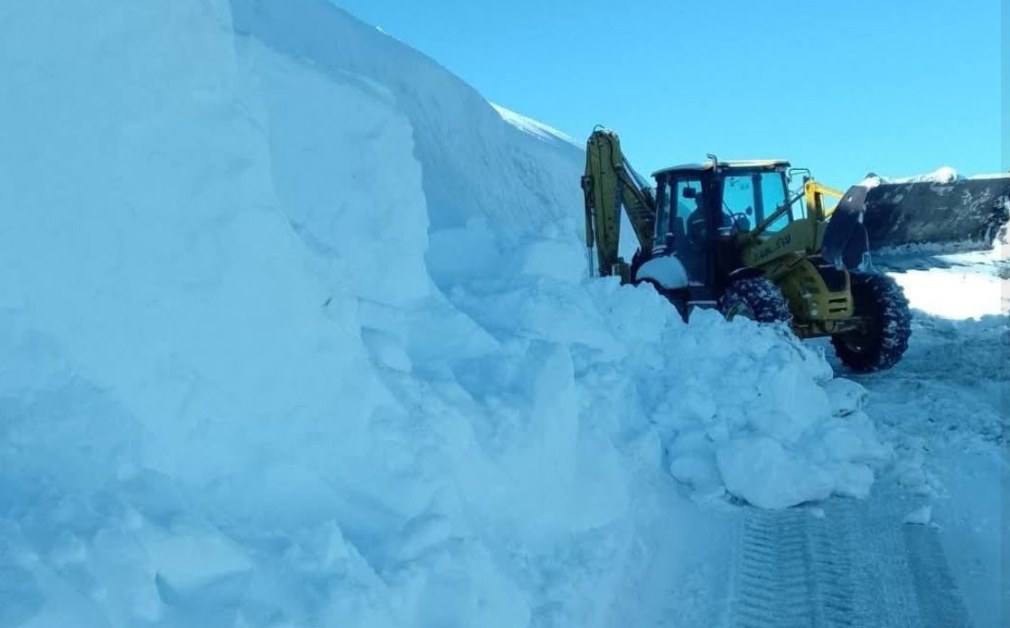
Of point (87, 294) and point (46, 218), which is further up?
point (46, 218)

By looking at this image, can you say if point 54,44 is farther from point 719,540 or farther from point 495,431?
point 719,540

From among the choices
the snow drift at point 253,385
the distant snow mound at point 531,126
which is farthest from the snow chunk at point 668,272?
the distant snow mound at point 531,126

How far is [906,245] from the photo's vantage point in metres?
8.44

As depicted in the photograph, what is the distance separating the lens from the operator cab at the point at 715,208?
9633 millimetres

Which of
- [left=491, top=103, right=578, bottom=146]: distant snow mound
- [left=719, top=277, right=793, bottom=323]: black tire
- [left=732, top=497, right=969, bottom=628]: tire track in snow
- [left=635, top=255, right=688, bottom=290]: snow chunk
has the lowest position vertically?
[left=732, top=497, right=969, bottom=628]: tire track in snow

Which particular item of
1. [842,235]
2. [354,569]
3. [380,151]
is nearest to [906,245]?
[842,235]

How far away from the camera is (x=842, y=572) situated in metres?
4.08

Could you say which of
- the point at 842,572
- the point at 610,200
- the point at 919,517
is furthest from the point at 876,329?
the point at 842,572

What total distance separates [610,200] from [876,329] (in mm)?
3456

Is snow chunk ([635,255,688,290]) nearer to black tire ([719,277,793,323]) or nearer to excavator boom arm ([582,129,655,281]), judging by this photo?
black tire ([719,277,793,323])

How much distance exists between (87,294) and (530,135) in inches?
871

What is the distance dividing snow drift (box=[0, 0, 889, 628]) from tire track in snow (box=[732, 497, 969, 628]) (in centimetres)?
35

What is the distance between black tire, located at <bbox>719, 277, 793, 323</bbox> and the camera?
8391 mm

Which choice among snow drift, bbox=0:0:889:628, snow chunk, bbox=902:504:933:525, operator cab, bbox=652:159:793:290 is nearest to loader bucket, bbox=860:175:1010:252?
operator cab, bbox=652:159:793:290
